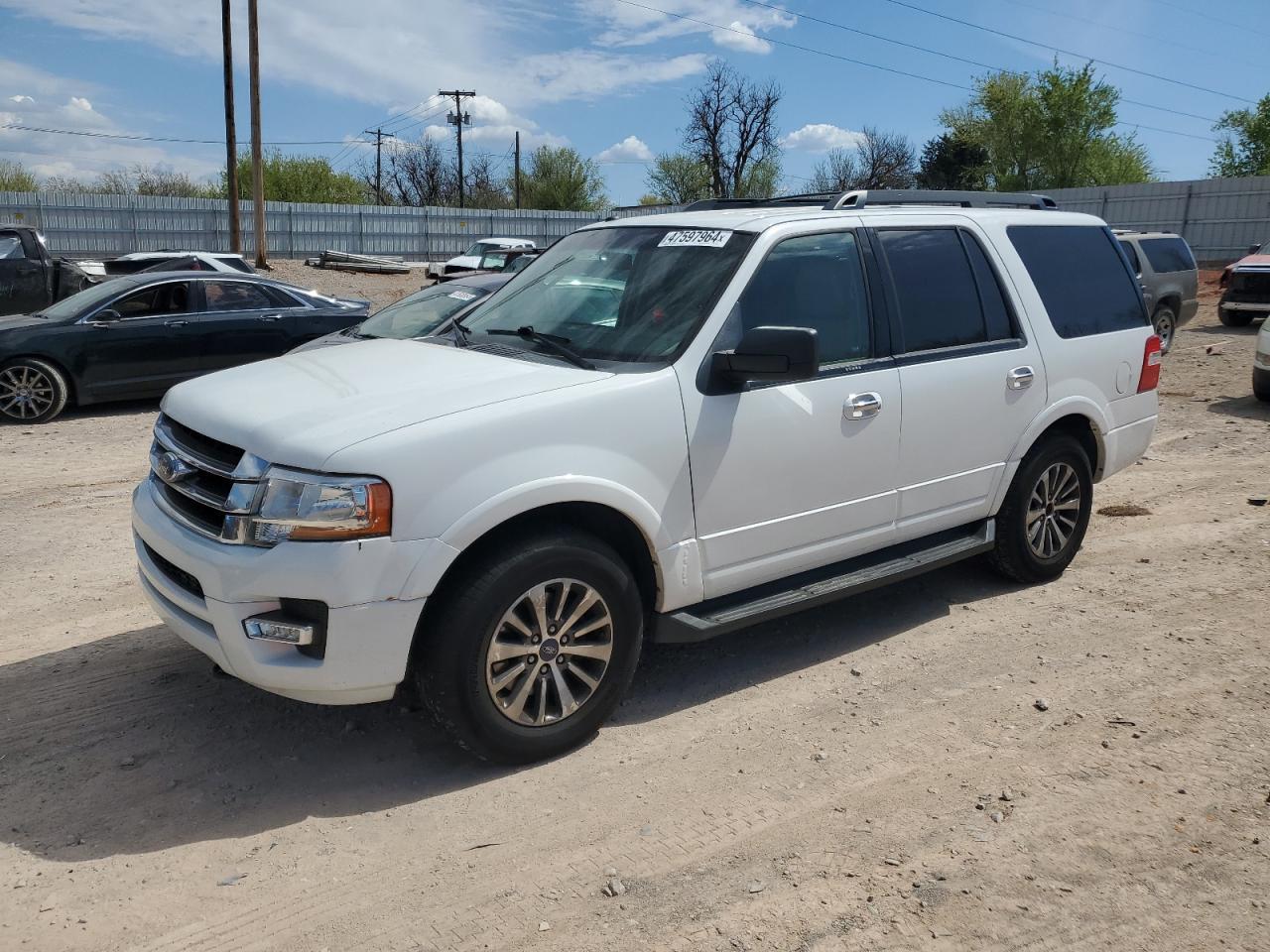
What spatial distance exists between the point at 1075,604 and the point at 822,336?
7.57 ft

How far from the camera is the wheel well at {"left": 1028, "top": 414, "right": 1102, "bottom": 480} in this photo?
5736 millimetres

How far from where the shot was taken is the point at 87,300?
11070mm

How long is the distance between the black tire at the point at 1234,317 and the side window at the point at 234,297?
16827 millimetres

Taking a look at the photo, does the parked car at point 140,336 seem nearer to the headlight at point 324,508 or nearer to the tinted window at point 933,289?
the tinted window at point 933,289

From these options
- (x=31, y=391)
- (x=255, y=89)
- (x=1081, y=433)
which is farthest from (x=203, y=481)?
(x=255, y=89)

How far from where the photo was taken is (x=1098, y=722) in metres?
4.30

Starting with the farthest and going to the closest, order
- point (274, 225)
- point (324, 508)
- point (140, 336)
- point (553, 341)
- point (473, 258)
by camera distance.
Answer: point (274, 225)
point (473, 258)
point (140, 336)
point (553, 341)
point (324, 508)

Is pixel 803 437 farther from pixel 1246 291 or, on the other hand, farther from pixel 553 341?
pixel 1246 291

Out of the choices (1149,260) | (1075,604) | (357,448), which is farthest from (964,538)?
(1149,260)

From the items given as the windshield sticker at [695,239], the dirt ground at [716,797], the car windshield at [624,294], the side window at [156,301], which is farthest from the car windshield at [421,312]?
the windshield sticker at [695,239]

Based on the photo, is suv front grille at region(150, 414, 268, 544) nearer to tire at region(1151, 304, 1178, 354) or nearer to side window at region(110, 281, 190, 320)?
side window at region(110, 281, 190, 320)

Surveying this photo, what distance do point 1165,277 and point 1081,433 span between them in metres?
11.8

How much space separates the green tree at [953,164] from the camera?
191 ft

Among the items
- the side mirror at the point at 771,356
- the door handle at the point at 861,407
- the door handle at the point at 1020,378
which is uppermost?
the side mirror at the point at 771,356
